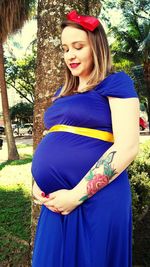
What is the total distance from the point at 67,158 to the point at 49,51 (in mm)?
1497

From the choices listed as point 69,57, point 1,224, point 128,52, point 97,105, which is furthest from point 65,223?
point 128,52

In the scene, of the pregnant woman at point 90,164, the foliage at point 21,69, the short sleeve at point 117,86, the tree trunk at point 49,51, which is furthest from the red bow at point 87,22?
the foliage at point 21,69

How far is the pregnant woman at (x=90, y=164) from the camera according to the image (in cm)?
184

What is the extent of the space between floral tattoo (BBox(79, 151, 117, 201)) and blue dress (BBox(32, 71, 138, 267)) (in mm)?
47

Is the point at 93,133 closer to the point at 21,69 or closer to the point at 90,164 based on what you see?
the point at 90,164

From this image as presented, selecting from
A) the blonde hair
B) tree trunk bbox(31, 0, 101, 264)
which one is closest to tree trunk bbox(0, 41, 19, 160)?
tree trunk bbox(31, 0, 101, 264)

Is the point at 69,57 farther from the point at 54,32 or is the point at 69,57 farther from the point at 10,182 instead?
the point at 10,182

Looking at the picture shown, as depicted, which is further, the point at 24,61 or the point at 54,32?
the point at 24,61

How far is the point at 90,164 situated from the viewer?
190 centimetres

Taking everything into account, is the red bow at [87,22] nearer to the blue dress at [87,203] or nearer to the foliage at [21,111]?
the blue dress at [87,203]

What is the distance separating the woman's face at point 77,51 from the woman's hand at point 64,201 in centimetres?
62

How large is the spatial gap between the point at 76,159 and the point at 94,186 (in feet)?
0.53

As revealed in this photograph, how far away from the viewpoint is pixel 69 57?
2.02 metres

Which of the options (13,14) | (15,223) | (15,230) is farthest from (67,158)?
(13,14)
